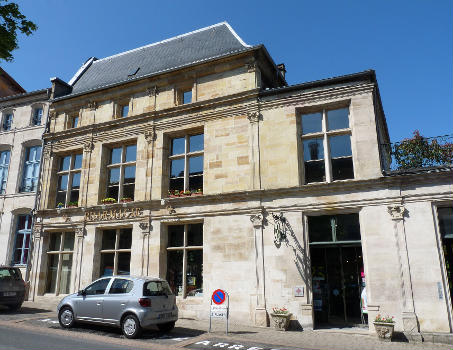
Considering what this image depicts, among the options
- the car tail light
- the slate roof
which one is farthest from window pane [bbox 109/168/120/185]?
the car tail light

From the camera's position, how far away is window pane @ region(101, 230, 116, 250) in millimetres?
15195

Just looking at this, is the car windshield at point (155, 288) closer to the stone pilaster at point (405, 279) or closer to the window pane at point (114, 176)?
the stone pilaster at point (405, 279)

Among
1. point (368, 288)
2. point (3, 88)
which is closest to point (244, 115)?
point (368, 288)

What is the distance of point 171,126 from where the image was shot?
14.9 m

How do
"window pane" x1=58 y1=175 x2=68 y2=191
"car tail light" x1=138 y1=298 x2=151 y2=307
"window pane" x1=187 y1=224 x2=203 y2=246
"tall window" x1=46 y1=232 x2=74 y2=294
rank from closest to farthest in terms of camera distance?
1. "car tail light" x1=138 y1=298 x2=151 y2=307
2. "window pane" x1=187 y1=224 x2=203 y2=246
3. "tall window" x1=46 y1=232 x2=74 y2=294
4. "window pane" x1=58 y1=175 x2=68 y2=191

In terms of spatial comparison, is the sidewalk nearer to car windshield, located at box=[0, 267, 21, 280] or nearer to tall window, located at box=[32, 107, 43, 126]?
car windshield, located at box=[0, 267, 21, 280]

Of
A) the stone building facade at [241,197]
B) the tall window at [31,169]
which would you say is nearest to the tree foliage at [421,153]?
the stone building facade at [241,197]

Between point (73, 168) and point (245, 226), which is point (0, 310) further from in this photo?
point (245, 226)

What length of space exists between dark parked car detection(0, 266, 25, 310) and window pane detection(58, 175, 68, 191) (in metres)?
4.61

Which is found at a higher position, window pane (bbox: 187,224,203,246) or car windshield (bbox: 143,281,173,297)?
window pane (bbox: 187,224,203,246)

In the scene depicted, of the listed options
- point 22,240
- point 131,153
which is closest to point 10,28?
point 131,153

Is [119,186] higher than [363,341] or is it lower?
higher

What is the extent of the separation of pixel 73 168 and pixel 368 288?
1394 cm

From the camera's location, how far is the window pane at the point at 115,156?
16203 millimetres
